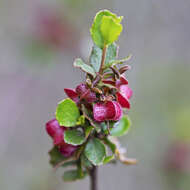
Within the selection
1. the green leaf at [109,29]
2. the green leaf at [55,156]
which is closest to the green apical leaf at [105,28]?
the green leaf at [109,29]

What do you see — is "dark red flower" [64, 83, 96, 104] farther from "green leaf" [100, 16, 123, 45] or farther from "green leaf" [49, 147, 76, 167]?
"green leaf" [49, 147, 76, 167]

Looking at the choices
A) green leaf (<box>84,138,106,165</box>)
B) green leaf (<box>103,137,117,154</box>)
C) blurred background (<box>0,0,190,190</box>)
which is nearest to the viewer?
green leaf (<box>84,138,106,165</box>)

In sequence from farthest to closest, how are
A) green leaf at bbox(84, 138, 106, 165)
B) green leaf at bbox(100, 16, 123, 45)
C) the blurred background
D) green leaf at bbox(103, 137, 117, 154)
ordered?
1. the blurred background
2. green leaf at bbox(103, 137, 117, 154)
3. green leaf at bbox(84, 138, 106, 165)
4. green leaf at bbox(100, 16, 123, 45)

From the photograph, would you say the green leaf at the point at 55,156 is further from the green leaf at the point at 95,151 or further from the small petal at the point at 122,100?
the small petal at the point at 122,100

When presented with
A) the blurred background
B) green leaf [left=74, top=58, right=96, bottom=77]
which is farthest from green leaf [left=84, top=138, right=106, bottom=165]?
the blurred background
